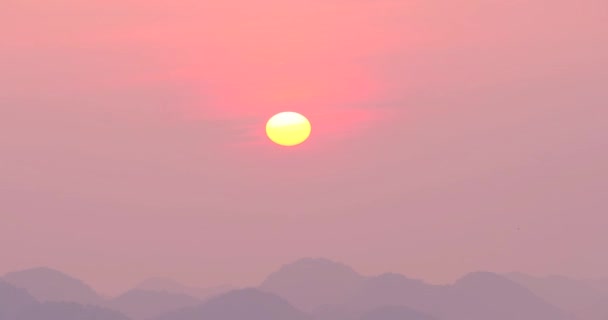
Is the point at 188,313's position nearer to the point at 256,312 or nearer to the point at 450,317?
the point at 256,312

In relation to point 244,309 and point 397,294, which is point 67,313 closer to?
point 244,309

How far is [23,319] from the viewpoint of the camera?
15662 cm

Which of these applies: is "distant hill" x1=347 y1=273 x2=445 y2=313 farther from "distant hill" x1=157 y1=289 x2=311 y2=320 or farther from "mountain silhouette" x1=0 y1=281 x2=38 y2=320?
"mountain silhouette" x1=0 y1=281 x2=38 y2=320

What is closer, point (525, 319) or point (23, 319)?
point (23, 319)

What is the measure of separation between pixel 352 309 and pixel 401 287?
14075 millimetres

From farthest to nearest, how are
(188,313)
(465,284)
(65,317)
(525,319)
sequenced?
1. (465,284)
2. (525,319)
3. (188,313)
4. (65,317)

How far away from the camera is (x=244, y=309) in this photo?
158 meters

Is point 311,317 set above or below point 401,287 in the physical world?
below

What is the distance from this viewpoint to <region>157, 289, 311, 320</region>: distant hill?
155750 millimetres

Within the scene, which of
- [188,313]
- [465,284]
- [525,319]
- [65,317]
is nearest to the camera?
[65,317]

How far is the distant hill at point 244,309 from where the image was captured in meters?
156

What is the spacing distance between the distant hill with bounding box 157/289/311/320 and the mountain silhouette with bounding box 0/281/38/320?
66.0ft

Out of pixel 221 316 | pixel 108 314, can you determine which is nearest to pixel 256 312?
pixel 221 316

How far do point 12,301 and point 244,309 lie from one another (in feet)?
123
